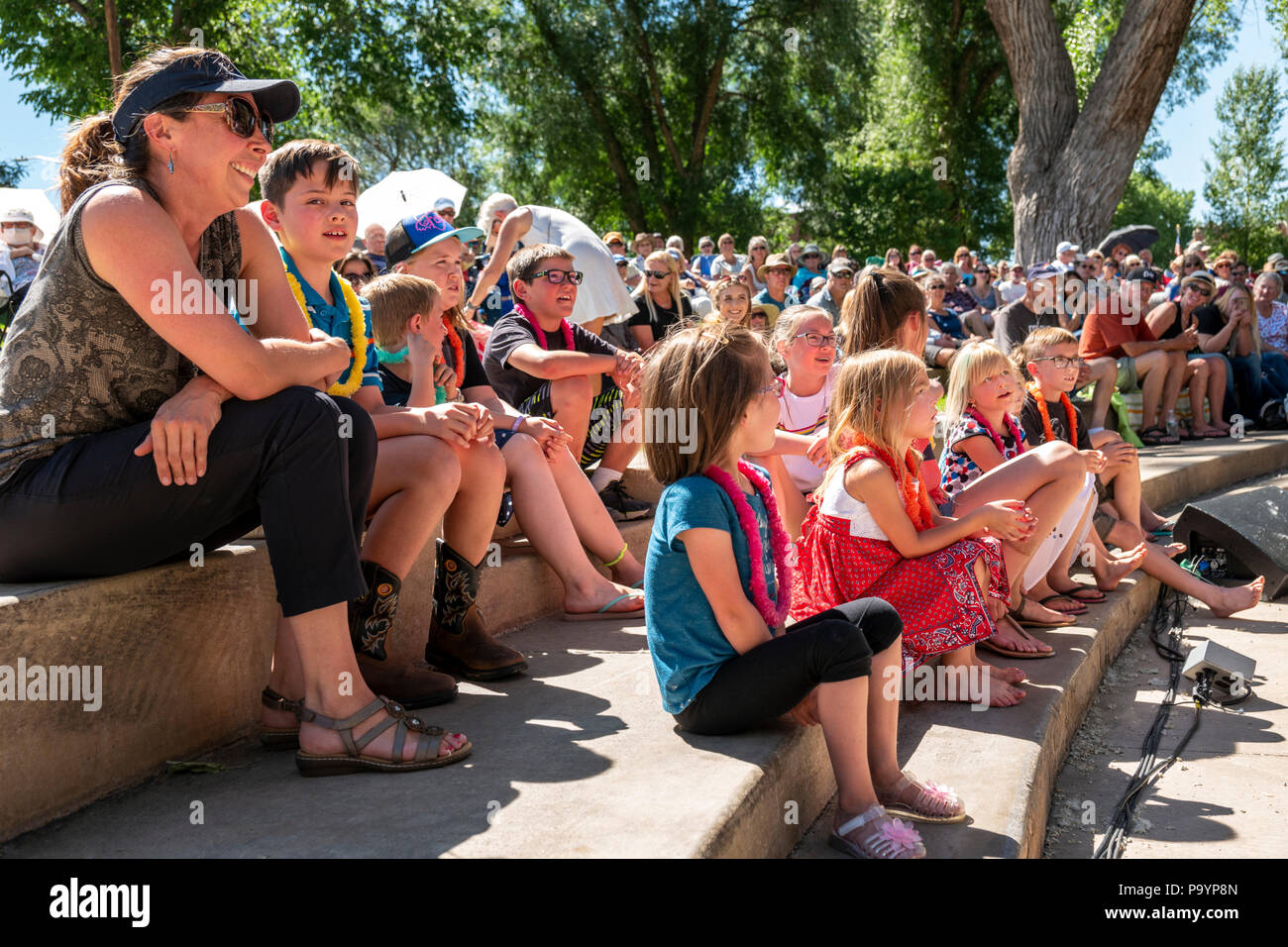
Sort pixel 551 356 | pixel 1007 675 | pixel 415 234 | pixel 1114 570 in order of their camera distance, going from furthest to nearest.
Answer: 1. pixel 1114 570
2. pixel 551 356
3. pixel 415 234
4. pixel 1007 675

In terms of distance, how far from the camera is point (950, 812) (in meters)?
2.52

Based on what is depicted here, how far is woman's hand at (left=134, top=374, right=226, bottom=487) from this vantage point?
215 cm

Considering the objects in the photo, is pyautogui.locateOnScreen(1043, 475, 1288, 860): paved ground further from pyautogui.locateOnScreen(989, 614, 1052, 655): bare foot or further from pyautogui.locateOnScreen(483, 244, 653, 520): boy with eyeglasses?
pyautogui.locateOnScreen(483, 244, 653, 520): boy with eyeglasses

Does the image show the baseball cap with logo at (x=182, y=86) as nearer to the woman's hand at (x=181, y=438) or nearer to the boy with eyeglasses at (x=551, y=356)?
the woman's hand at (x=181, y=438)

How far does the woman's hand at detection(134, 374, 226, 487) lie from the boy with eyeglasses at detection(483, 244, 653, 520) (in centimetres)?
230

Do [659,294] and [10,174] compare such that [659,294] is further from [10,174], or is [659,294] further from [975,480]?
[10,174]

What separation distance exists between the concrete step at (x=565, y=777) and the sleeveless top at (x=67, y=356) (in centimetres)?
35

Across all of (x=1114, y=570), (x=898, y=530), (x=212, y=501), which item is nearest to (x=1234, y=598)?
(x=1114, y=570)

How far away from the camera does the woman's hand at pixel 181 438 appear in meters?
2.15

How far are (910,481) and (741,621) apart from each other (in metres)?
1.03

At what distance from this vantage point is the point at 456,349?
150 inches
